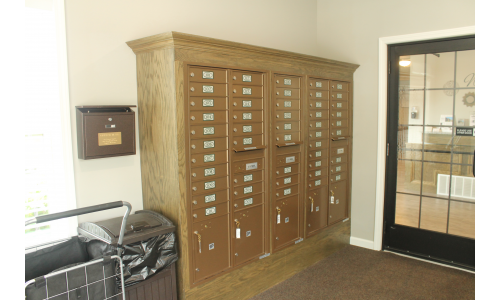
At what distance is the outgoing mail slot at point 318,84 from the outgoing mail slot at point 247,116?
82 cm

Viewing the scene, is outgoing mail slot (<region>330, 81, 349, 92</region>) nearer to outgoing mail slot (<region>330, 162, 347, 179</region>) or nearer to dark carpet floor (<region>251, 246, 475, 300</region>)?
outgoing mail slot (<region>330, 162, 347, 179</region>)

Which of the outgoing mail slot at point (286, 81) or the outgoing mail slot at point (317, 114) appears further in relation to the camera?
the outgoing mail slot at point (317, 114)

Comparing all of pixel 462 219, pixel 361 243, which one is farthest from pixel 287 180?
pixel 462 219

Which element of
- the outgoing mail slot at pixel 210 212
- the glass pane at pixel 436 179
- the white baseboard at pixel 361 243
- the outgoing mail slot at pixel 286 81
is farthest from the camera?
the white baseboard at pixel 361 243

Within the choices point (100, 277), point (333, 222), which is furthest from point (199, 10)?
point (333, 222)

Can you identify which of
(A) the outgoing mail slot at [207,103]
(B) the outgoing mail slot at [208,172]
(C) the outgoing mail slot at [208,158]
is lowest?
(B) the outgoing mail slot at [208,172]

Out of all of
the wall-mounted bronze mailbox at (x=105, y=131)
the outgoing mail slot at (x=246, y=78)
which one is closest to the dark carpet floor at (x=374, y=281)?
the wall-mounted bronze mailbox at (x=105, y=131)

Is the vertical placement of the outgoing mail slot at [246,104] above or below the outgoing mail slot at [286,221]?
above

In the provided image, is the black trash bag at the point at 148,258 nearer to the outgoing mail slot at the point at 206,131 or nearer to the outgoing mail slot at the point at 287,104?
the outgoing mail slot at the point at 206,131

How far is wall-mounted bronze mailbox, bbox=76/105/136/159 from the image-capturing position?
2293mm

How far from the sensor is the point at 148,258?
229 centimetres

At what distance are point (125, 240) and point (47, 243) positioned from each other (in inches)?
21.9

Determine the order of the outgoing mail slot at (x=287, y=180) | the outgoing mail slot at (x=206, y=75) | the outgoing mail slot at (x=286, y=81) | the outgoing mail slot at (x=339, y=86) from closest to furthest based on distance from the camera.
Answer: the outgoing mail slot at (x=206, y=75) → the outgoing mail slot at (x=286, y=81) → the outgoing mail slot at (x=287, y=180) → the outgoing mail slot at (x=339, y=86)

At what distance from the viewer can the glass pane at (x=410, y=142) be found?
3842 mm
